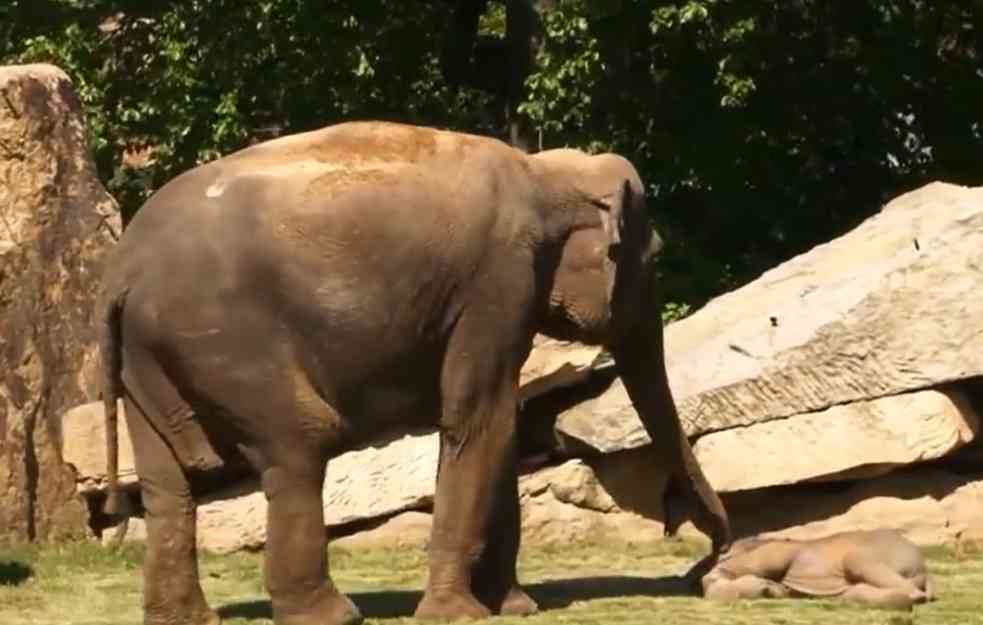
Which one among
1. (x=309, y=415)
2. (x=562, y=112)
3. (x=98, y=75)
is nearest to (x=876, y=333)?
(x=309, y=415)

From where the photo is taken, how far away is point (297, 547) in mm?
11047

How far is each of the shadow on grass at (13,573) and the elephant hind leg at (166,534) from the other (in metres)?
2.28

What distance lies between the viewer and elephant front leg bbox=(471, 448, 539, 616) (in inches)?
459

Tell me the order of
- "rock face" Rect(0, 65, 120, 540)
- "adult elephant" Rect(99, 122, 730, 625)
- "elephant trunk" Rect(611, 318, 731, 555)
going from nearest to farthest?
"adult elephant" Rect(99, 122, 730, 625) → "elephant trunk" Rect(611, 318, 731, 555) → "rock face" Rect(0, 65, 120, 540)

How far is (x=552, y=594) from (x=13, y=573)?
9.62 ft

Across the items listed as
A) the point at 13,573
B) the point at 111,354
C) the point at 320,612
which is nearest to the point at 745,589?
the point at 320,612

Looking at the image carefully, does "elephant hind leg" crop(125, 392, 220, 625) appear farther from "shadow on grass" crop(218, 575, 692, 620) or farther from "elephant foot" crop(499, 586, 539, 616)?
"elephant foot" crop(499, 586, 539, 616)

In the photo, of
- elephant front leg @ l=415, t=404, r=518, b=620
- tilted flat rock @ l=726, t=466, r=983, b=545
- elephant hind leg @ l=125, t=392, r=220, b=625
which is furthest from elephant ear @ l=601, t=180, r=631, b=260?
tilted flat rock @ l=726, t=466, r=983, b=545

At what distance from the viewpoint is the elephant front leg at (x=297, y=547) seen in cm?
1104

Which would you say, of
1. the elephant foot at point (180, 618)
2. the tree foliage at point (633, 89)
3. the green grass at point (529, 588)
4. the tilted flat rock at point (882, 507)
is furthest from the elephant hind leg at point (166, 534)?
the tree foliage at point (633, 89)

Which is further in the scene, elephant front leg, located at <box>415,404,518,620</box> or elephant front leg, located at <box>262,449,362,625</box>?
elephant front leg, located at <box>415,404,518,620</box>

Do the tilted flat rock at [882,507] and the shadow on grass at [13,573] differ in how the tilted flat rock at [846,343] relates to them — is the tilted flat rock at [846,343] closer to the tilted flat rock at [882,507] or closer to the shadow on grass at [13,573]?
the tilted flat rock at [882,507]

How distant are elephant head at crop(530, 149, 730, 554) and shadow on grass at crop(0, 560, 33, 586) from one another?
10.4ft

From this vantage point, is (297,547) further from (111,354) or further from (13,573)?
(13,573)
